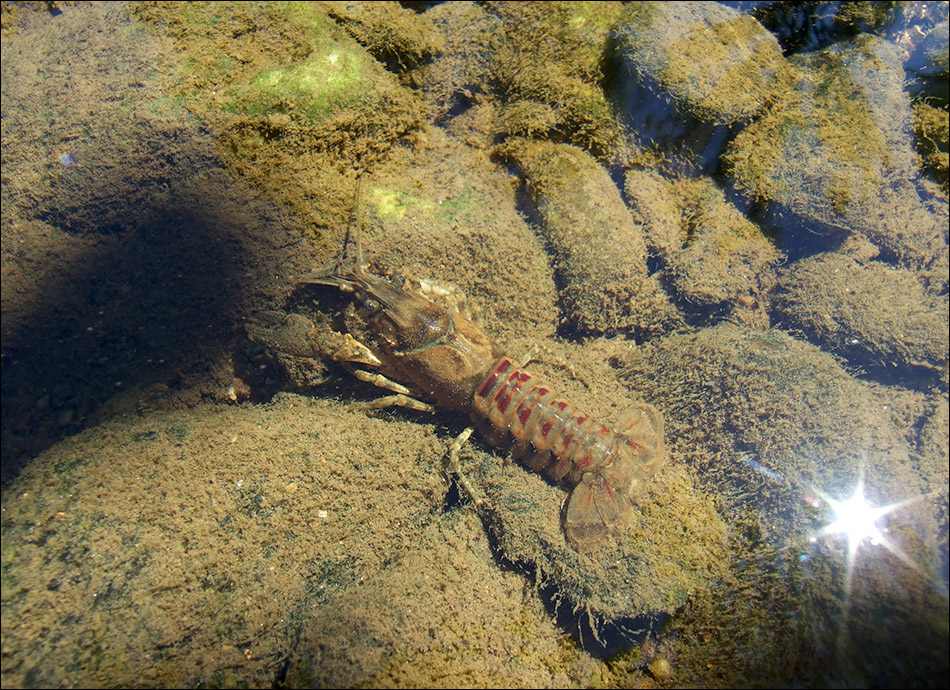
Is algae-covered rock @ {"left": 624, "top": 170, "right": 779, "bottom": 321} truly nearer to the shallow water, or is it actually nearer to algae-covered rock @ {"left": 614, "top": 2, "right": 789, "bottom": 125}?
the shallow water

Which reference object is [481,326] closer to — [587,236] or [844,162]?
[587,236]

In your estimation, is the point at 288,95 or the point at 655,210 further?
the point at 655,210

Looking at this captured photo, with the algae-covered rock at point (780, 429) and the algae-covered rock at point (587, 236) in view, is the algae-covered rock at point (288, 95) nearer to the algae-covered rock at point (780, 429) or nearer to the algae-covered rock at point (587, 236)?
the algae-covered rock at point (587, 236)

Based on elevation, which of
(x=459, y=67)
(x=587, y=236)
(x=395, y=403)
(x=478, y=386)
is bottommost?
(x=395, y=403)

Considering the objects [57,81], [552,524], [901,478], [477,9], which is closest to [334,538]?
[552,524]

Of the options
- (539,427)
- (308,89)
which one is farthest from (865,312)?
(308,89)

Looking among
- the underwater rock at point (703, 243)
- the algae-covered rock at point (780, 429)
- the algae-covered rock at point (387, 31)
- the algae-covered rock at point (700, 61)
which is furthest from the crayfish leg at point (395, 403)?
the algae-covered rock at point (700, 61)
